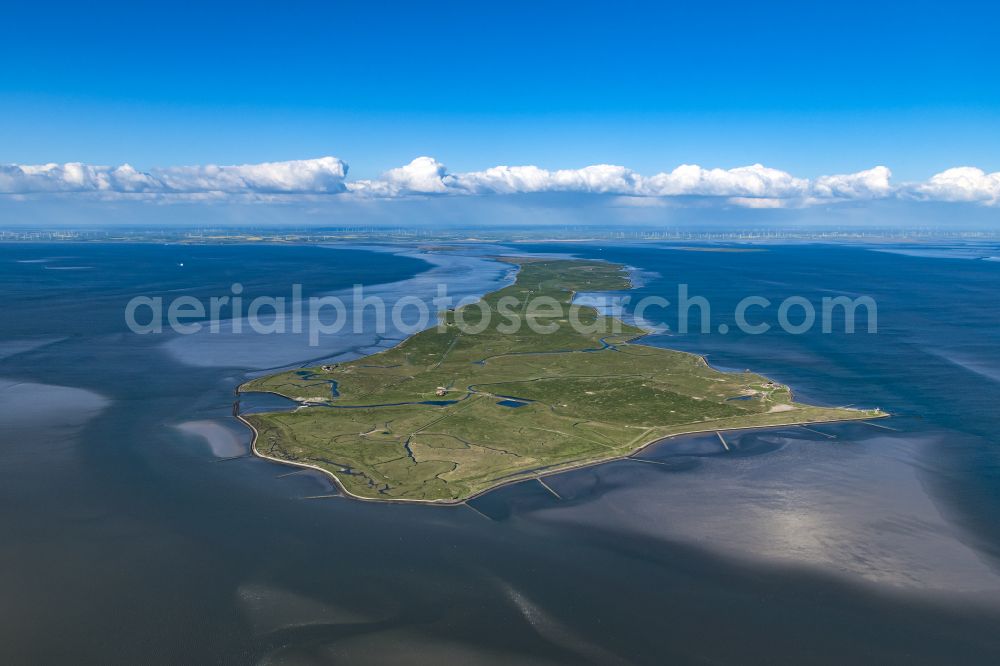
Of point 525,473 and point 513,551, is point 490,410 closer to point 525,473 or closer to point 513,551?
point 525,473

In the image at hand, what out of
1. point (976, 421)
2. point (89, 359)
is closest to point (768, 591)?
point (976, 421)

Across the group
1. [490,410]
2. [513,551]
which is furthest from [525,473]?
[490,410]

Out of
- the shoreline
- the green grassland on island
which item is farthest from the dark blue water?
the green grassland on island

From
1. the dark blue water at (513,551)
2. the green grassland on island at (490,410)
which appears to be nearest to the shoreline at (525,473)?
the green grassland on island at (490,410)

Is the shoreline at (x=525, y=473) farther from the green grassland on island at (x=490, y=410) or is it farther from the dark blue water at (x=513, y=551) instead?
the dark blue water at (x=513, y=551)

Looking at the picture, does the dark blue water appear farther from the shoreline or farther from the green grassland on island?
the green grassland on island

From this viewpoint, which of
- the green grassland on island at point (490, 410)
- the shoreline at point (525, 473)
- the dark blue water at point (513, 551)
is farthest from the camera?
the green grassland on island at point (490, 410)

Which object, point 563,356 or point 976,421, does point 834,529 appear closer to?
point 976,421
